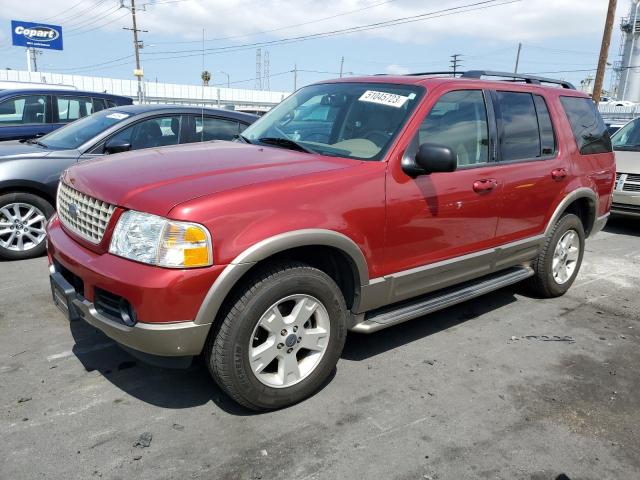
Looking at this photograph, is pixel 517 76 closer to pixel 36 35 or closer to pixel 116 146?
pixel 116 146

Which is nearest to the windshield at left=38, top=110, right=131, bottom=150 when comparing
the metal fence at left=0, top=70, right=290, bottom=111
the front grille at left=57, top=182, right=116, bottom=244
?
the front grille at left=57, top=182, right=116, bottom=244

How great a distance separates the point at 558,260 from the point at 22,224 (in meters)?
5.36

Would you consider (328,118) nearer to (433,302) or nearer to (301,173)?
(301,173)

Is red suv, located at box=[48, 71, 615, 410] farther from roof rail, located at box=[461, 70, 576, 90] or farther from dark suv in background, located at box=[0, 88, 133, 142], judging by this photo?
dark suv in background, located at box=[0, 88, 133, 142]

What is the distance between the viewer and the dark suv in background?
7730 mm

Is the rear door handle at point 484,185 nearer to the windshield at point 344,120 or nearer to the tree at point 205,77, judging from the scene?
the windshield at point 344,120

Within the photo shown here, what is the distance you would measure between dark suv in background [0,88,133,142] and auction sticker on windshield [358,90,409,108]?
5905 mm

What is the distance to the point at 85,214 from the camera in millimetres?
3000

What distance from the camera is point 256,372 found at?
286cm

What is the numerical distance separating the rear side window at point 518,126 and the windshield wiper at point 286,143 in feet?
5.18

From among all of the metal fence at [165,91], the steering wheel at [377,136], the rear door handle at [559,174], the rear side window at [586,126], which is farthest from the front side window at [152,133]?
the metal fence at [165,91]

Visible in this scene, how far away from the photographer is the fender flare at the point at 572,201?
468 cm

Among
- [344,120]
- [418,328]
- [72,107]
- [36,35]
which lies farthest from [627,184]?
[36,35]

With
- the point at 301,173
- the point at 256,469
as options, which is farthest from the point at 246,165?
the point at 256,469
